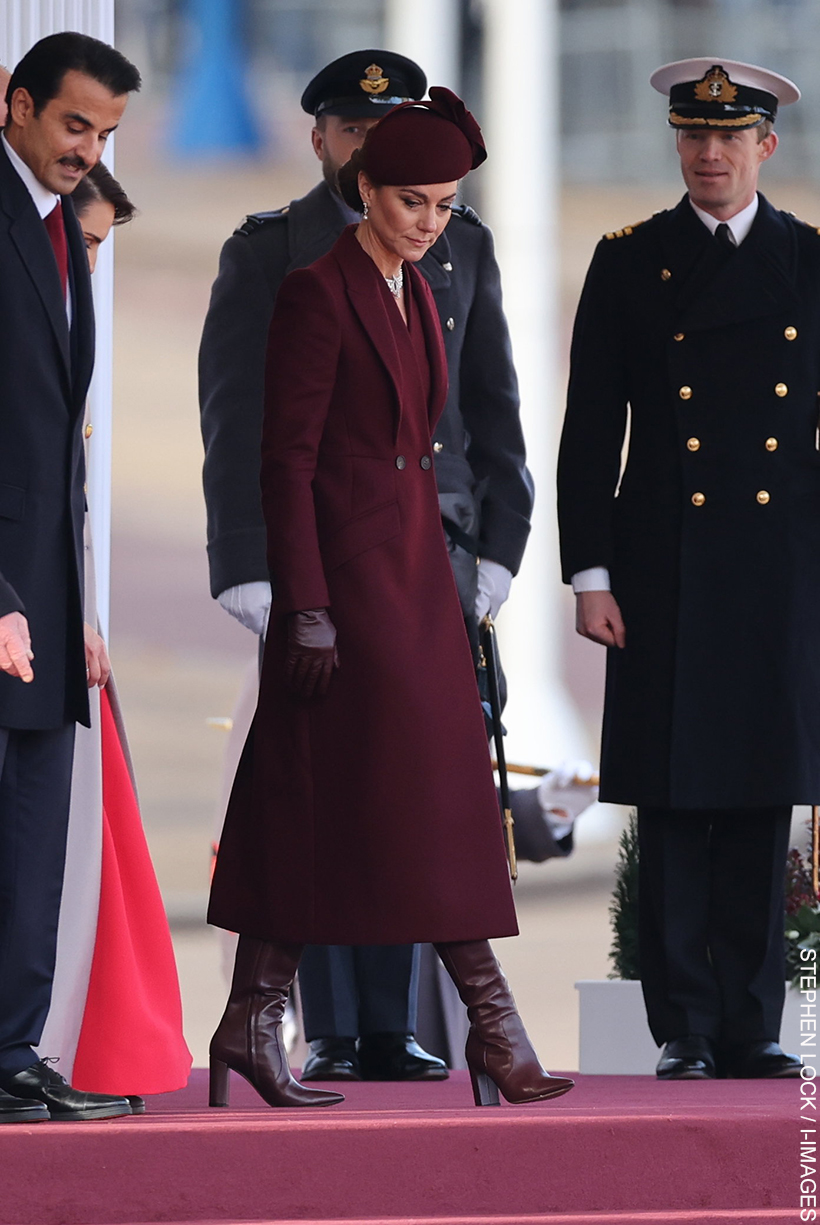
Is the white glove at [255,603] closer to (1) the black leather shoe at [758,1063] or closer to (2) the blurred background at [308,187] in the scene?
(1) the black leather shoe at [758,1063]

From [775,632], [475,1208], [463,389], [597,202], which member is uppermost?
[597,202]

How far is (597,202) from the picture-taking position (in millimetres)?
8555

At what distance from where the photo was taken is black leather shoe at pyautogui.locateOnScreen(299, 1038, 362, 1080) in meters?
3.63

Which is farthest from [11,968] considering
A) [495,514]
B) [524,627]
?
[524,627]

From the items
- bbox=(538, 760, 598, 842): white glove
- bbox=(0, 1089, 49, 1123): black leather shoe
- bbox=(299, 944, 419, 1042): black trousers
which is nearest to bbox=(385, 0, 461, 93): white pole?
bbox=(538, 760, 598, 842): white glove

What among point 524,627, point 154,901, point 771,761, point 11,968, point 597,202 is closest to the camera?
point 11,968

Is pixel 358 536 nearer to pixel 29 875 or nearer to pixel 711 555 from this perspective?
pixel 29 875

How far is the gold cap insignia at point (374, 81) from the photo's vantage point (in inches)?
148

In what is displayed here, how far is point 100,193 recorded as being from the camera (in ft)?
11.9

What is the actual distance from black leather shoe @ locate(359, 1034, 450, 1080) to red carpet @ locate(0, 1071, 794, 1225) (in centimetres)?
96

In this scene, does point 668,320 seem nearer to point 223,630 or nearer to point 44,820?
point 44,820

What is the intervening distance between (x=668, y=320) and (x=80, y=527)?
48.9 inches

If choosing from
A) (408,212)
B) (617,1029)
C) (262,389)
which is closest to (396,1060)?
(617,1029)

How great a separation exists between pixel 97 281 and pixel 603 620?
1.23 m
